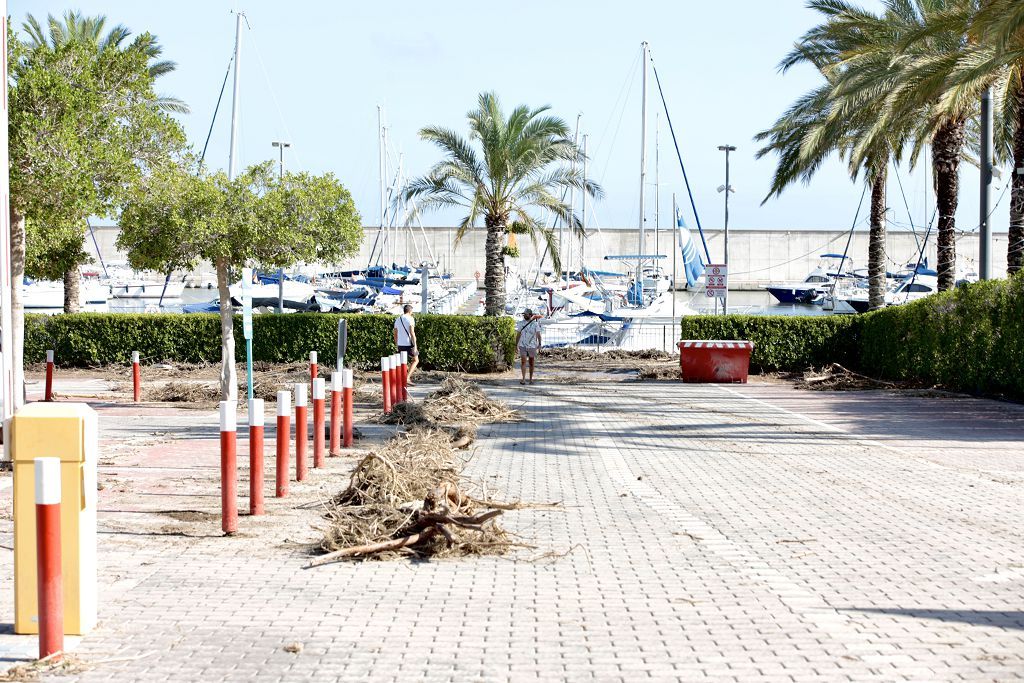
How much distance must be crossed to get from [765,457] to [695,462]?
990 mm

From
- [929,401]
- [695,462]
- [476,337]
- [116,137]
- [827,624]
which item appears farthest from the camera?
[476,337]

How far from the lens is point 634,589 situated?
6.41m

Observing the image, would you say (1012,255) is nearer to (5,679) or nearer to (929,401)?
(929,401)

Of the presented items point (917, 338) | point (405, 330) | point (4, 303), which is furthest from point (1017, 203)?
point (4, 303)

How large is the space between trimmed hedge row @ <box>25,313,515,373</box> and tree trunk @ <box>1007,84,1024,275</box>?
12155 mm

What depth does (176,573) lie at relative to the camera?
22.1ft

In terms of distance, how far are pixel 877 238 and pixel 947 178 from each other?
679cm

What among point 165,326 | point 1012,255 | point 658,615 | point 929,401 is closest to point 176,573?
point 658,615

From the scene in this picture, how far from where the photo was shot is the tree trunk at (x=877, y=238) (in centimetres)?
3312

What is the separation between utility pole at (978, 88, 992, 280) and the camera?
74.2ft

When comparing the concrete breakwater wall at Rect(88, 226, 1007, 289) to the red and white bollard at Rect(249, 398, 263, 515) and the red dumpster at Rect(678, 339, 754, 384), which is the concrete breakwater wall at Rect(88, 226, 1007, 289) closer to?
the red dumpster at Rect(678, 339, 754, 384)

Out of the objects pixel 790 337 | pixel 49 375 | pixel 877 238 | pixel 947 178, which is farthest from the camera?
pixel 877 238

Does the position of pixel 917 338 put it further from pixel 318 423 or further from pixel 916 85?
pixel 318 423

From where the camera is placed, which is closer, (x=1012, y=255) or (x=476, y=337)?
(x=1012, y=255)
